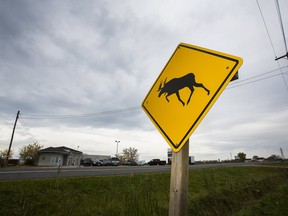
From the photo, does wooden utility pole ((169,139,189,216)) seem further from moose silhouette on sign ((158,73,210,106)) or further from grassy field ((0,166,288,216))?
grassy field ((0,166,288,216))

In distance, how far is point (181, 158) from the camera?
1669 mm

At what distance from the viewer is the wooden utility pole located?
155 cm

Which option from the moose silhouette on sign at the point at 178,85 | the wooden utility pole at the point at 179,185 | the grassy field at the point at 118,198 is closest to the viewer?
the wooden utility pole at the point at 179,185

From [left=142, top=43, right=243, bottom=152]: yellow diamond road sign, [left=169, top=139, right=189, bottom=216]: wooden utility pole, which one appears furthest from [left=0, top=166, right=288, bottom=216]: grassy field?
[left=142, top=43, right=243, bottom=152]: yellow diamond road sign

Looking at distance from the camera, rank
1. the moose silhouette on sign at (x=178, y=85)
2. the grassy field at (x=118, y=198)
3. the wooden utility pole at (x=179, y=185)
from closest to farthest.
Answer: the wooden utility pole at (x=179, y=185), the moose silhouette on sign at (x=178, y=85), the grassy field at (x=118, y=198)

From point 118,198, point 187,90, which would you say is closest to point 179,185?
point 187,90

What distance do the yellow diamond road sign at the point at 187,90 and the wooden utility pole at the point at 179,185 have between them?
0.36ft

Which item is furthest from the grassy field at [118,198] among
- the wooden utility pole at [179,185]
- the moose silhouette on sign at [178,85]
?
the moose silhouette on sign at [178,85]

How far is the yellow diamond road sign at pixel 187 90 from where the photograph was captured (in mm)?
1622

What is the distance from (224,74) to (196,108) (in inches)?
15.2

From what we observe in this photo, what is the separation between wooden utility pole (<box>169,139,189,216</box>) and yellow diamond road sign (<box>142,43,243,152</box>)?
11 centimetres

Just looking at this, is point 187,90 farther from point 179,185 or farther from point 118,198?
point 118,198

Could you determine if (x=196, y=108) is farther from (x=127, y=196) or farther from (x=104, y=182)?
(x=104, y=182)

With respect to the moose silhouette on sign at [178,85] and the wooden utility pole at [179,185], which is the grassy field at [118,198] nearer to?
the wooden utility pole at [179,185]
